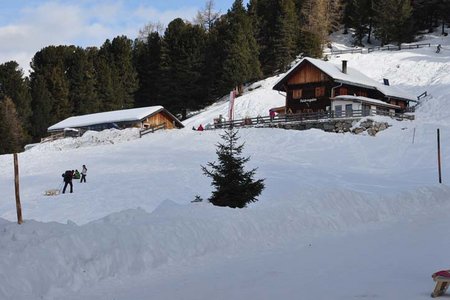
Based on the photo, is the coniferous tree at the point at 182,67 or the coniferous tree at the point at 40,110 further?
the coniferous tree at the point at 182,67

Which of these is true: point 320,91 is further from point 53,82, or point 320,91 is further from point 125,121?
point 53,82

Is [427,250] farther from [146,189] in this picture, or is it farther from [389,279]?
[146,189]

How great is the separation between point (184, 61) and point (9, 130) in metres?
26.2

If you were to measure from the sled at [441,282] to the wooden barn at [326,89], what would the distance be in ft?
151

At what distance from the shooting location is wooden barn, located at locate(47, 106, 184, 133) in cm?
5997

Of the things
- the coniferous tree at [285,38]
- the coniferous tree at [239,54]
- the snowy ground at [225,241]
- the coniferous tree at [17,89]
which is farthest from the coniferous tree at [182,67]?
the snowy ground at [225,241]

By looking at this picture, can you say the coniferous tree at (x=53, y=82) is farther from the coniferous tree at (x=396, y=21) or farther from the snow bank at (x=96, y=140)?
the coniferous tree at (x=396, y=21)

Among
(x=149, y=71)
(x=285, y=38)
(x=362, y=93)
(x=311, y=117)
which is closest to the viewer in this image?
(x=311, y=117)

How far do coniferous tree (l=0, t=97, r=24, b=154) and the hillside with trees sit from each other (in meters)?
0.13

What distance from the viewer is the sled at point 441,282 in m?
7.77

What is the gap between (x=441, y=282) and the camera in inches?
310

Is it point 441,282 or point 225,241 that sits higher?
point 441,282

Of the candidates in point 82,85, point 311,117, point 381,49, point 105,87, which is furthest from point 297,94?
point 82,85

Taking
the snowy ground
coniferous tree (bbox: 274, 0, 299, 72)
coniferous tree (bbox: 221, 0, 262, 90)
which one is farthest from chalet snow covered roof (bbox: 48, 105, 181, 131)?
the snowy ground
